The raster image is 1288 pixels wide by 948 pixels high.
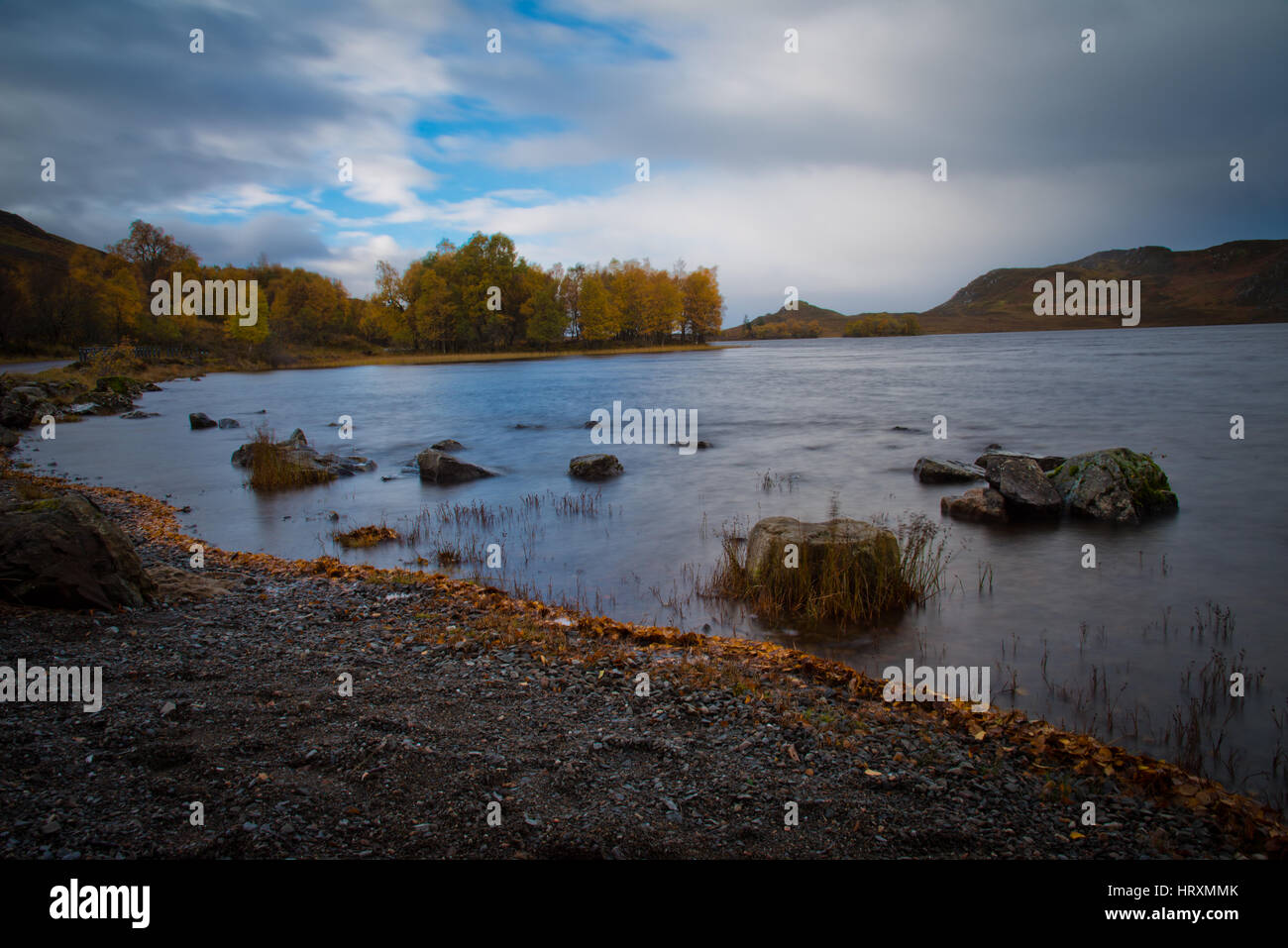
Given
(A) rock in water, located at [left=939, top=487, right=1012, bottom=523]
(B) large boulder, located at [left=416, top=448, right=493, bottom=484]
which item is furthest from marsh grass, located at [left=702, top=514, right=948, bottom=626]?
(B) large boulder, located at [left=416, top=448, right=493, bottom=484]

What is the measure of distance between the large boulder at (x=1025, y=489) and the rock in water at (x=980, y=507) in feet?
0.66

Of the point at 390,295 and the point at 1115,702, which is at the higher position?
the point at 390,295

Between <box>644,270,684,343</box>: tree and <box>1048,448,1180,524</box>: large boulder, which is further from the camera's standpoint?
<box>644,270,684,343</box>: tree

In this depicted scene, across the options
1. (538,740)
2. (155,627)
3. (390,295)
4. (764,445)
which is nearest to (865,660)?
(538,740)

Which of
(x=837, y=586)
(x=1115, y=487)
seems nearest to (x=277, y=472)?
(x=837, y=586)

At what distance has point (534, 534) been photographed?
1359 centimetres

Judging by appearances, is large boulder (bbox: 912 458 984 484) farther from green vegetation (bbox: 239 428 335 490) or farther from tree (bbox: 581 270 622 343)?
tree (bbox: 581 270 622 343)

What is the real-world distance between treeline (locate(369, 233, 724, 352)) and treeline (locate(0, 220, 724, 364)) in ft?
0.74

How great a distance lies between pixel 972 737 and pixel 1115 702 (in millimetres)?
2358

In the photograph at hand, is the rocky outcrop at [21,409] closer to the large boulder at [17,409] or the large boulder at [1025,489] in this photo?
the large boulder at [17,409]

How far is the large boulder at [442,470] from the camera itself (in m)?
19.3

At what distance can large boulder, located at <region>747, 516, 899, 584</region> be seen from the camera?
888cm
